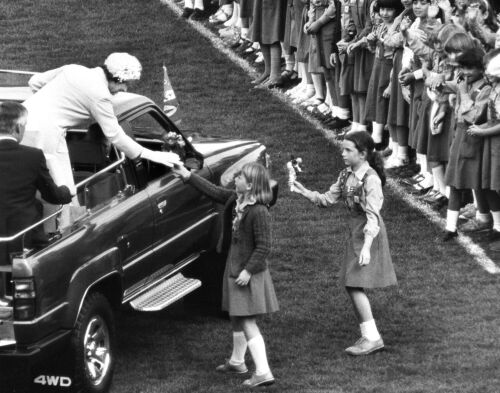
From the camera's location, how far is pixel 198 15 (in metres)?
22.4

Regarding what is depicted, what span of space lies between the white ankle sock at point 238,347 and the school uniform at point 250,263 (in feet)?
0.96

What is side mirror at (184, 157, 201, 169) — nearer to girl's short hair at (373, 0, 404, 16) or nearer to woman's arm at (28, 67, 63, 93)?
woman's arm at (28, 67, 63, 93)

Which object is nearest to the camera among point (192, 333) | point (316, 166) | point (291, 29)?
point (192, 333)

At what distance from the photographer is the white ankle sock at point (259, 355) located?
9664 mm

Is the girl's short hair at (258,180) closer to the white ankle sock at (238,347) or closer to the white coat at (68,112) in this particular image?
the white coat at (68,112)

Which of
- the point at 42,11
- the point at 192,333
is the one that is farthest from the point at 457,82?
the point at 42,11

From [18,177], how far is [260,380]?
7.03 ft

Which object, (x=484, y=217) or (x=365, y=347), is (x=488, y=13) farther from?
(x=365, y=347)

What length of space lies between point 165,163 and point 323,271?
2841 millimetres

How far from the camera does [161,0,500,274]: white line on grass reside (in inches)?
491

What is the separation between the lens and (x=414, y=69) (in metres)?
14.2

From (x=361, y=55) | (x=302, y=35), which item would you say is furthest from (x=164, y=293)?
(x=302, y=35)

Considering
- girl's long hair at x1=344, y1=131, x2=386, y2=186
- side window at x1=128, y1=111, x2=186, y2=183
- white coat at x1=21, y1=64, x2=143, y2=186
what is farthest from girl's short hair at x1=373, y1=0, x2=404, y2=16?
white coat at x1=21, y1=64, x2=143, y2=186

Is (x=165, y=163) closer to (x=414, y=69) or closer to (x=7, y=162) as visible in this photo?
(x=7, y=162)
